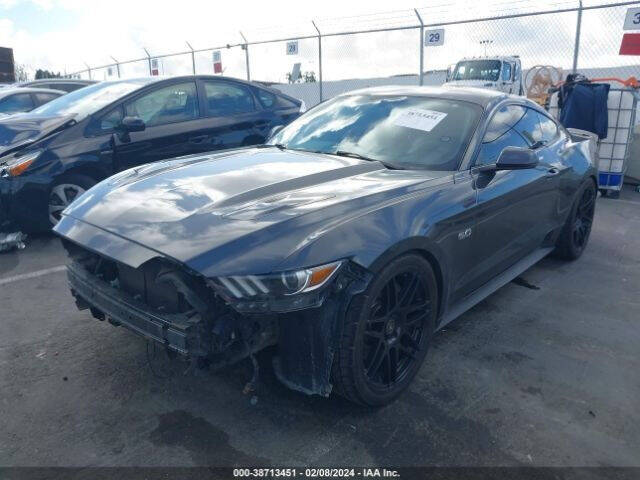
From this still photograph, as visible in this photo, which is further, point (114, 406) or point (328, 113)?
point (328, 113)

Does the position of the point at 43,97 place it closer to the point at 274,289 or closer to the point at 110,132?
the point at 110,132

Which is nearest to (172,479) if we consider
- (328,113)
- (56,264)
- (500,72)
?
(328,113)

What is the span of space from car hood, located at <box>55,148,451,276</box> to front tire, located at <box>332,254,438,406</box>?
36cm

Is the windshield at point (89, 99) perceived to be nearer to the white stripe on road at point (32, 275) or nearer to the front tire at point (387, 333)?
the white stripe on road at point (32, 275)

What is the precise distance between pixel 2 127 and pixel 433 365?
4818mm

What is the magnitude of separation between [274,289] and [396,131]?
1.73 meters

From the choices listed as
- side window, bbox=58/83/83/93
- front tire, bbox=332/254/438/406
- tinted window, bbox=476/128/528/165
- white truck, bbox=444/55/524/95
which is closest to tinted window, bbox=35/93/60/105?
side window, bbox=58/83/83/93

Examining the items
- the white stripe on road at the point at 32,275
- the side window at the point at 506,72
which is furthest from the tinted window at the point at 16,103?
the side window at the point at 506,72

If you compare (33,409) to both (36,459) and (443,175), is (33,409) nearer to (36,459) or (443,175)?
(36,459)

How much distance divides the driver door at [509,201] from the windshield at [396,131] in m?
0.18

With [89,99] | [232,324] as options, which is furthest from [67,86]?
[232,324]

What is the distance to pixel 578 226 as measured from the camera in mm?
4887

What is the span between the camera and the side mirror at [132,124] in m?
5.16

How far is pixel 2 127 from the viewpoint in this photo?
5.29 m
